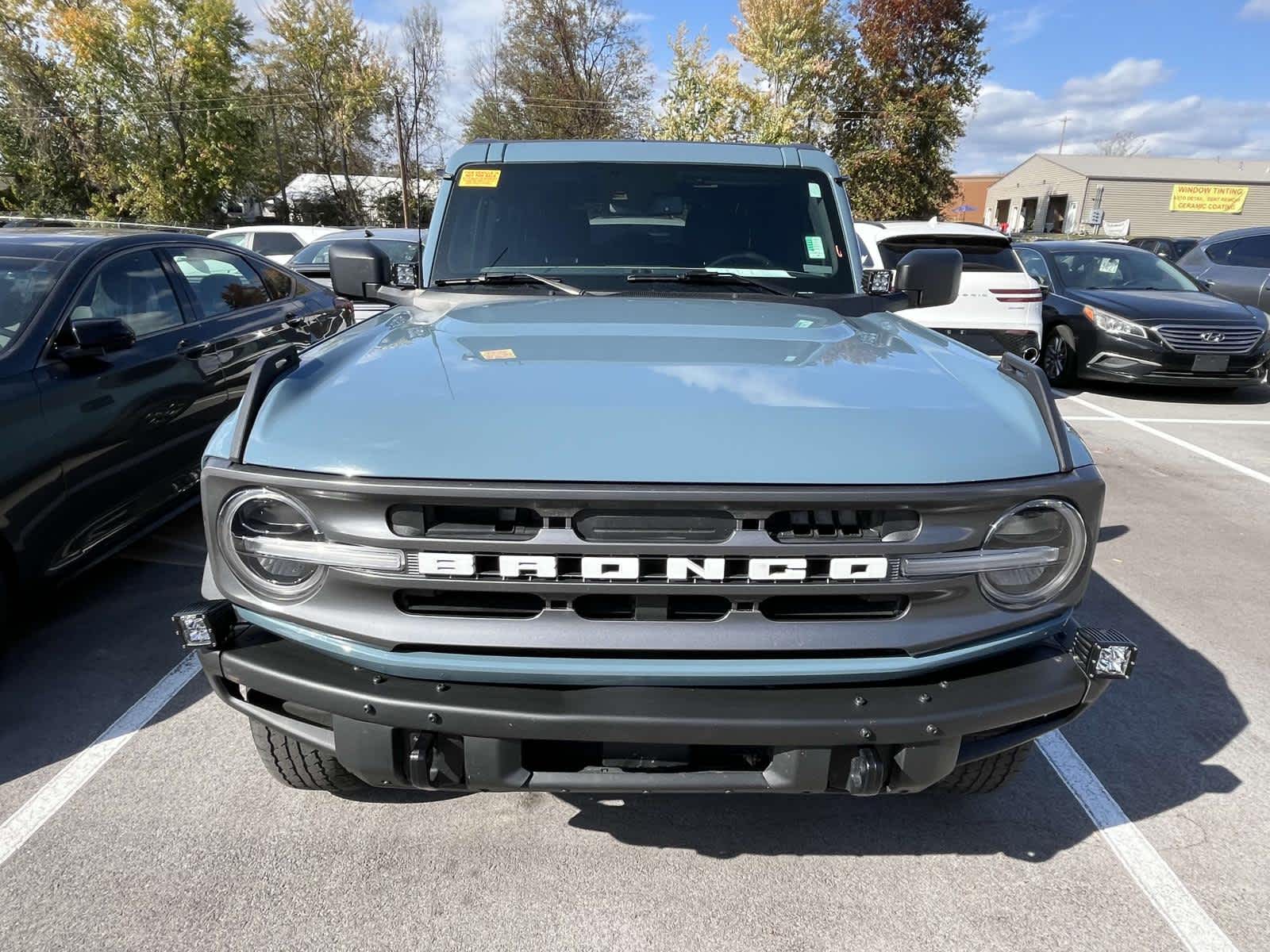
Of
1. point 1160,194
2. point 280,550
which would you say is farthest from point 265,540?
point 1160,194

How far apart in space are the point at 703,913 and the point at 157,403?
11.4ft

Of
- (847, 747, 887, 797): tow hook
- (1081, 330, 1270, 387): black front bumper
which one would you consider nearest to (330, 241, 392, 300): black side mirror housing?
(847, 747, 887, 797): tow hook

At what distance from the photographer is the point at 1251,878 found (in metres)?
2.33

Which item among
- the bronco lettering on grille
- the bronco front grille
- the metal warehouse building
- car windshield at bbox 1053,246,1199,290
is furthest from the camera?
the metal warehouse building

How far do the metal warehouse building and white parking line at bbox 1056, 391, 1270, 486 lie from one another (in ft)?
145

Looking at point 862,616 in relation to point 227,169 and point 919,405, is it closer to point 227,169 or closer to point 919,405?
point 919,405

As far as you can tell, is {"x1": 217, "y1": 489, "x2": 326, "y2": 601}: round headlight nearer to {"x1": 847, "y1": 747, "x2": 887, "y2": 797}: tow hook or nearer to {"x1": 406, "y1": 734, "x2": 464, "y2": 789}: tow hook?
{"x1": 406, "y1": 734, "x2": 464, "y2": 789}: tow hook

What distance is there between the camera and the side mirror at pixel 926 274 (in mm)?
3367

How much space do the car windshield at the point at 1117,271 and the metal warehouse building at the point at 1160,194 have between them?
4197cm

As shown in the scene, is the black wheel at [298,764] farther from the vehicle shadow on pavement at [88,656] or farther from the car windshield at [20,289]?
the car windshield at [20,289]

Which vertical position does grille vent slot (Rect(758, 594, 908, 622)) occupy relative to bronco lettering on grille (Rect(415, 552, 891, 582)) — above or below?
below

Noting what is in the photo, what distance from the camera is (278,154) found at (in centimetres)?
3753

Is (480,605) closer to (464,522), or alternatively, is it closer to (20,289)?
(464,522)

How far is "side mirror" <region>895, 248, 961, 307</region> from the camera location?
3367 mm
